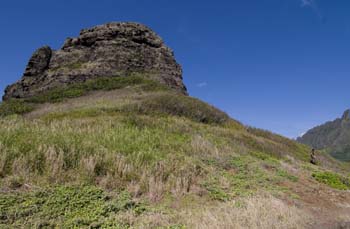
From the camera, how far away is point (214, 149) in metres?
12.5

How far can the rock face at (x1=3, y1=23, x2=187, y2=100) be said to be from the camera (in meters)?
42.8

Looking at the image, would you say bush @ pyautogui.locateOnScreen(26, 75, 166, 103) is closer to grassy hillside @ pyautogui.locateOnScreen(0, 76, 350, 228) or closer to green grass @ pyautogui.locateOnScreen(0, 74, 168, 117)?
green grass @ pyautogui.locateOnScreen(0, 74, 168, 117)

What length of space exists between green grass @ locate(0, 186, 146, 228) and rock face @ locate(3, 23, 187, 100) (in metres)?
37.0

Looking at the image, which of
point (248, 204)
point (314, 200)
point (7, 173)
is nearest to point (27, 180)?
point (7, 173)

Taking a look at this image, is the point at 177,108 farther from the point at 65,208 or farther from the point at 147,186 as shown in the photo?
the point at 65,208

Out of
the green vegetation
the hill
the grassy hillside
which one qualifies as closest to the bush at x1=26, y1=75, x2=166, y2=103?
the hill

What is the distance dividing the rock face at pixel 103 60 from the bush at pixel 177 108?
16.5 meters

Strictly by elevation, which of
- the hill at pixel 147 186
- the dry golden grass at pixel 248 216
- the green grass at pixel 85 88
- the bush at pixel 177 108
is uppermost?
the green grass at pixel 85 88

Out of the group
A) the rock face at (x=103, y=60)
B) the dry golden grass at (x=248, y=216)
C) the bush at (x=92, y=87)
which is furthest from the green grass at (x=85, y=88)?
the dry golden grass at (x=248, y=216)

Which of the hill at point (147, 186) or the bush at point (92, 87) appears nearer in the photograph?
the hill at point (147, 186)

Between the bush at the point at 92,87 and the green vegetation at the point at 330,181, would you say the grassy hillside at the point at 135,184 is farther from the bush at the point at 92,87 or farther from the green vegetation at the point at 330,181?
the bush at the point at 92,87

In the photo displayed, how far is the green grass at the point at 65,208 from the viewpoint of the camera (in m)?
5.14

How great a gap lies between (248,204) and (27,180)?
472cm

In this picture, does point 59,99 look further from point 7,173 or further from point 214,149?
point 7,173
